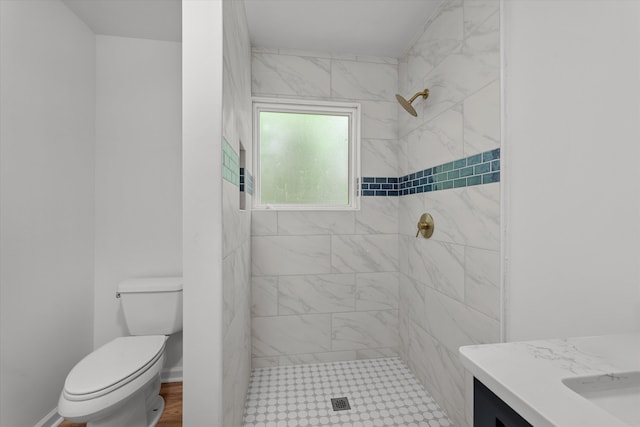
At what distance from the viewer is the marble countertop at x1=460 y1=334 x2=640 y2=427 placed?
1.48 feet

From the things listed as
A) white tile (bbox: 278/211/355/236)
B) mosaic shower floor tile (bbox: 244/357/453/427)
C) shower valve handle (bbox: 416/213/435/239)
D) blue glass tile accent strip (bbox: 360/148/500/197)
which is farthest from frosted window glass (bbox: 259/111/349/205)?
mosaic shower floor tile (bbox: 244/357/453/427)

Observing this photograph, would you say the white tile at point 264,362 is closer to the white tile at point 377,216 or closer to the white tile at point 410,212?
the white tile at point 377,216

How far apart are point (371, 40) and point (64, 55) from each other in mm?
1961

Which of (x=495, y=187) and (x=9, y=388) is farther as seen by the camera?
(x=9, y=388)

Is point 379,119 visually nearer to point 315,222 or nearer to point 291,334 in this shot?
point 315,222

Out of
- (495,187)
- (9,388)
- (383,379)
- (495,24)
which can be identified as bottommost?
(383,379)

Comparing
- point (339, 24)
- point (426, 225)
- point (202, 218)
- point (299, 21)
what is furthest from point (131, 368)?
point (339, 24)

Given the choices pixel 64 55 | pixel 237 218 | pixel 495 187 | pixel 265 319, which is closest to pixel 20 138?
pixel 64 55

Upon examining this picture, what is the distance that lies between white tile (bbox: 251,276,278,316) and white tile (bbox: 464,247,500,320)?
134 cm

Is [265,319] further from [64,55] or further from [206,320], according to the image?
[64,55]

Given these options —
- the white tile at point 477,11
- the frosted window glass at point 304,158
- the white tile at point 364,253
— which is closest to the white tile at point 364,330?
the white tile at point 364,253

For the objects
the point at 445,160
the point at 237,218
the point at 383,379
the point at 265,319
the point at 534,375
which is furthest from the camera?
the point at 265,319

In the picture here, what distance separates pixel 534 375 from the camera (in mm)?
564

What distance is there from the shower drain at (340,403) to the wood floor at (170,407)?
0.89 meters
